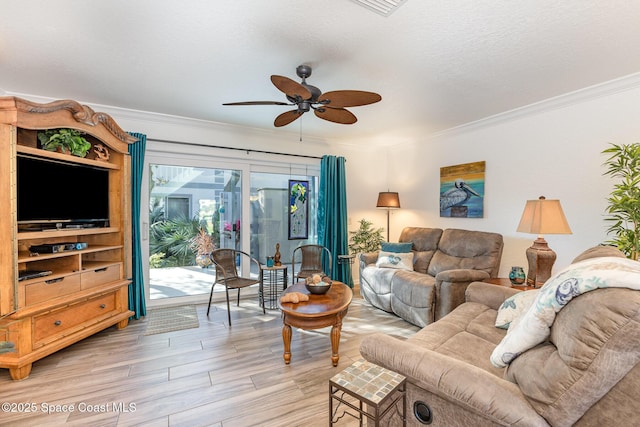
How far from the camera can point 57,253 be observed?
2.55m

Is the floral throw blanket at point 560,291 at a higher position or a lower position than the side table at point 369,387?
higher

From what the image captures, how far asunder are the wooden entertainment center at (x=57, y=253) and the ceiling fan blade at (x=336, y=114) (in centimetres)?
224

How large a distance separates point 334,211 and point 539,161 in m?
2.79

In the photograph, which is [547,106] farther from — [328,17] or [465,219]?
[328,17]

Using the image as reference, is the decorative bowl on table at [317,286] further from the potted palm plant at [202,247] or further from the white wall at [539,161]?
the white wall at [539,161]

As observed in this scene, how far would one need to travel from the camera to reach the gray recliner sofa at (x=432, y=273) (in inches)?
118

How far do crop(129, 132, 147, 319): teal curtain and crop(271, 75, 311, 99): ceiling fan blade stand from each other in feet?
8.13

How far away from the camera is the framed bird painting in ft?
12.6

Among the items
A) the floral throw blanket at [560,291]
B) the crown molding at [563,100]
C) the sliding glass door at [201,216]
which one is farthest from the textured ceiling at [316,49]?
the floral throw blanket at [560,291]

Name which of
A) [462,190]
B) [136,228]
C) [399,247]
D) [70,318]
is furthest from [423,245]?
[70,318]

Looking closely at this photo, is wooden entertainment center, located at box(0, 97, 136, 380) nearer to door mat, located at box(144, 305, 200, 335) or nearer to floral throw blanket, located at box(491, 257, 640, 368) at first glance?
door mat, located at box(144, 305, 200, 335)

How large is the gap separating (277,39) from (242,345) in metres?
2.71

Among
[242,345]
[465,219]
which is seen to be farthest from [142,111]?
[465,219]

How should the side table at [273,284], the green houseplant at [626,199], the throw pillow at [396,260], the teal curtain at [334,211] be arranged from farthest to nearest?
the teal curtain at [334,211], the side table at [273,284], the throw pillow at [396,260], the green houseplant at [626,199]
